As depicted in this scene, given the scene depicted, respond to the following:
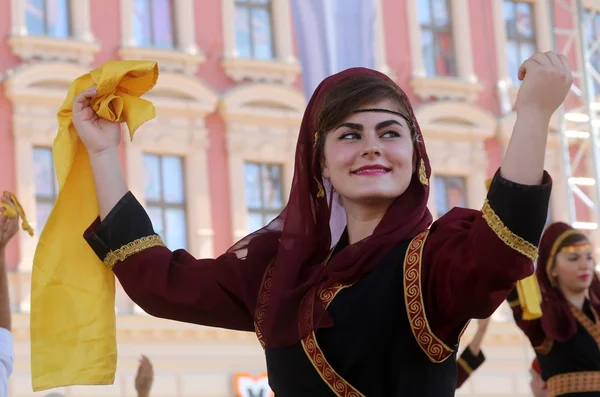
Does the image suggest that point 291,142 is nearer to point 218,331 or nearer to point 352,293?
point 218,331

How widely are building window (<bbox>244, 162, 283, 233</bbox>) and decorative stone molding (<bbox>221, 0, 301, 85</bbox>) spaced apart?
1.21m

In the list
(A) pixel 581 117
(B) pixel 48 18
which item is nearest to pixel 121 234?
(A) pixel 581 117

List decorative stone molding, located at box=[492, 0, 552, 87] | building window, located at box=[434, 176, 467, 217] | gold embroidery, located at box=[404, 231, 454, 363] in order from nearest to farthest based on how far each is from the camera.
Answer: gold embroidery, located at box=[404, 231, 454, 363]
building window, located at box=[434, 176, 467, 217]
decorative stone molding, located at box=[492, 0, 552, 87]

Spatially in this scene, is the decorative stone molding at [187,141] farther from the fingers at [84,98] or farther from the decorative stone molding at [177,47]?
the fingers at [84,98]

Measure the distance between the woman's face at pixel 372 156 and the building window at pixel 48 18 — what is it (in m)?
14.2

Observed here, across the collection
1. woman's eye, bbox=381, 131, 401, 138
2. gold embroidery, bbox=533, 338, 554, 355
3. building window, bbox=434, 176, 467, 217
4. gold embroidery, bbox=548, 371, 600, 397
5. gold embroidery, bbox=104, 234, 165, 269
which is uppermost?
building window, bbox=434, 176, 467, 217

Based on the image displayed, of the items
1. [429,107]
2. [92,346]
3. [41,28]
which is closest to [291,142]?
[429,107]

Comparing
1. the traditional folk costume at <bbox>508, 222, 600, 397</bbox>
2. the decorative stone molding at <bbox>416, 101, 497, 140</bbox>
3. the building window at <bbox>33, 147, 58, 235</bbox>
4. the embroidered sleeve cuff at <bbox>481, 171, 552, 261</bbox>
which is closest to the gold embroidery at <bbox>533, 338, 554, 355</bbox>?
the traditional folk costume at <bbox>508, 222, 600, 397</bbox>

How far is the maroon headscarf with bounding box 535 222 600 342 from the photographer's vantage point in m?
5.32

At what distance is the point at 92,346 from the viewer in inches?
123

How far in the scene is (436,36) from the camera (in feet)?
63.8

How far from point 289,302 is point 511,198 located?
55 cm

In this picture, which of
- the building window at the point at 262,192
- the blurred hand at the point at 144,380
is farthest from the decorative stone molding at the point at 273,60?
the blurred hand at the point at 144,380

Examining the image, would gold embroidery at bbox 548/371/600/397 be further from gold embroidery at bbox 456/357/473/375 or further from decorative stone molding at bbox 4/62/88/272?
decorative stone molding at bbox 4/62/88/272
